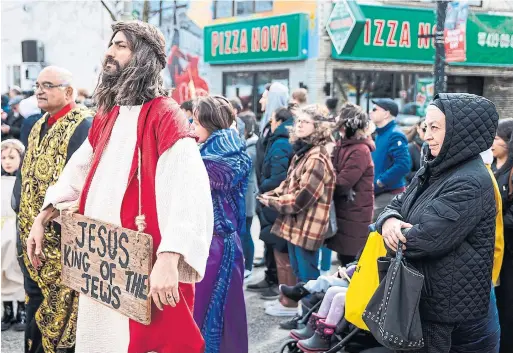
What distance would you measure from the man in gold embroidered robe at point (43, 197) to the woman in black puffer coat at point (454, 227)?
6.43 ft

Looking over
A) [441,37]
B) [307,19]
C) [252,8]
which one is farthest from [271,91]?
→ [252,8]

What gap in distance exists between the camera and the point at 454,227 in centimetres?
269

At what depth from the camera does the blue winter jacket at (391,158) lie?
609 cm

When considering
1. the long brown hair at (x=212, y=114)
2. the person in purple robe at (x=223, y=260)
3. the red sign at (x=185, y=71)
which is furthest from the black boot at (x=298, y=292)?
the red sign at (x=185, y=71)

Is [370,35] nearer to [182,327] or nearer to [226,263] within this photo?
[226,263]

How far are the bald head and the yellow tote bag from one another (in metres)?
2.08

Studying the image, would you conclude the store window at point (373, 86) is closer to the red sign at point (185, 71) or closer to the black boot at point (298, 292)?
the red sign at point (185, 71)

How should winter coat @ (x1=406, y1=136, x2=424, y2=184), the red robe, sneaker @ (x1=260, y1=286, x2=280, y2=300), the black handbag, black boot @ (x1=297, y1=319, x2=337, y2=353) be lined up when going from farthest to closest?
winter coat @ (x1=406, y1=136, x2=424, y2=184), sneaker @ (x1=260, y1=286, x2=280, y2=300), black boot @ (x1=297, y1=319, x2=337, y2=353), the black handbag, the red robe

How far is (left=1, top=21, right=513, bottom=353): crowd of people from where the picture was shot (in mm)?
2490

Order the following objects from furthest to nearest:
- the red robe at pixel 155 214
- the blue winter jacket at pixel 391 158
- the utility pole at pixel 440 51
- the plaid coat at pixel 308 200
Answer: the utility pole at pixel 440 51, the blue winter jacket at pixel 391 158, the plaid coat at pixel 308 200, the red robe at pixel 155 214

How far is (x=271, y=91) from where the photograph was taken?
6.60 metres

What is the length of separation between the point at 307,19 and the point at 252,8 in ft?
7.67

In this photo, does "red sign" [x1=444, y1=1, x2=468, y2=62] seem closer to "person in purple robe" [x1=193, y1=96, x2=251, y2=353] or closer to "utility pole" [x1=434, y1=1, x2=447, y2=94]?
"utility pole" [x1=434, y1=1, x2=447, y2=94]

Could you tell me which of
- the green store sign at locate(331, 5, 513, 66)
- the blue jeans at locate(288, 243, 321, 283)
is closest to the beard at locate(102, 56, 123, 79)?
the blue jeans at locate(288, 243, 321, 283)
